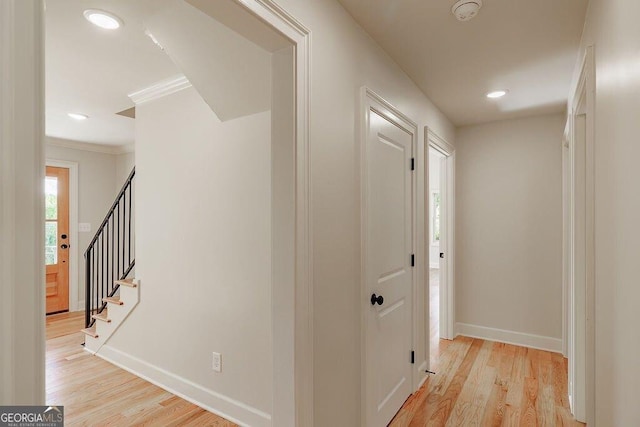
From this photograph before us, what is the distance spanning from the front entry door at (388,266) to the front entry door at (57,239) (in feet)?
16.5

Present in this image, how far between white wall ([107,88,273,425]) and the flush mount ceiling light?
1.19 m

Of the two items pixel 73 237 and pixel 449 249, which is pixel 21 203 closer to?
pixel 449 249

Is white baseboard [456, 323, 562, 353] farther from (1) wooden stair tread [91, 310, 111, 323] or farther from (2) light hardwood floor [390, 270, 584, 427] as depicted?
(1) wooden stair tread [91, 310, 111, 323]

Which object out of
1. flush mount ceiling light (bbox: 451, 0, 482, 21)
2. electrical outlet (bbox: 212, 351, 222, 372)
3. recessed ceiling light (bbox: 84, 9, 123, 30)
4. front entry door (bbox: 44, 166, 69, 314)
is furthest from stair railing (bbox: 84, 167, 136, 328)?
flush mount ceiling light (bbox: 451, 0, 482, 21)

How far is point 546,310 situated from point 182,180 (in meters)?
3.71

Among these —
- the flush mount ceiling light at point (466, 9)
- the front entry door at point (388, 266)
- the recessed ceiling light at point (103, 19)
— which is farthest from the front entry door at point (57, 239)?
the flush mount ceiling light at point (466, 9)

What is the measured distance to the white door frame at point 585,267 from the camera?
1.62m

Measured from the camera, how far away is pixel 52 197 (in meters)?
4.95

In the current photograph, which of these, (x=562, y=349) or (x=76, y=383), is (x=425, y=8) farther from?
(x=76, y=383)

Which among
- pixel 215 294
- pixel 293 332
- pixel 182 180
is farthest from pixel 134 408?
pixel 293 332

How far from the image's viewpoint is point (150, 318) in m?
2.89

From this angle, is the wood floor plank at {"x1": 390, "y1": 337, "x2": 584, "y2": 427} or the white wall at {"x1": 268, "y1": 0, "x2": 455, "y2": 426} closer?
the white wall at {"x1": 268, "y1": 0, "x2": 455, "y2": 426}

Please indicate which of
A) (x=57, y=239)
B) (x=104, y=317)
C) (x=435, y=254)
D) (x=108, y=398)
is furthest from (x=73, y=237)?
(x=435, y=254)

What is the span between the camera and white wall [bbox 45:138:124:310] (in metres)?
5.18
